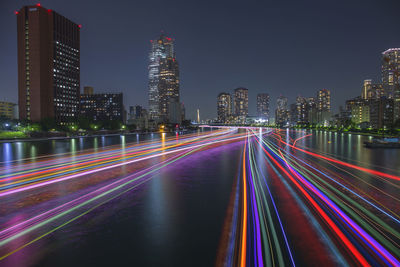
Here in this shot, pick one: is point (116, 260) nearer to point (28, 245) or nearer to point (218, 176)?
point (28, 245)

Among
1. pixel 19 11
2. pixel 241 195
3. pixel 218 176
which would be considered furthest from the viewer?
pixel 19 11

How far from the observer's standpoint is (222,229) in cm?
552

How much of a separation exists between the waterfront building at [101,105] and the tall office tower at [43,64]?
44.9 meters

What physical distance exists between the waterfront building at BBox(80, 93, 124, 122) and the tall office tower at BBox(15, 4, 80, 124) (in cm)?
4493

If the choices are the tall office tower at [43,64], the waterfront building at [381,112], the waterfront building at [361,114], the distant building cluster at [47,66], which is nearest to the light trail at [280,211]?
the distant building cluster at [47,66]

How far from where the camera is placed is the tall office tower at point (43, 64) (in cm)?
11812

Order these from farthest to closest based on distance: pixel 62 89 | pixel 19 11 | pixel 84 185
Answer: pixel 62 89
pixel 19 11
pixel 84 185

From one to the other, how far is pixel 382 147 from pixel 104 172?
27820mm

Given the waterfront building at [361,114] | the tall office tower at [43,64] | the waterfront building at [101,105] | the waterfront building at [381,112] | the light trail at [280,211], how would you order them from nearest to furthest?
the light trail at [280,211] < the tall office tower at [43,64] < the waterfront building at [381,112] < the waterfront building at [361,114] < the waterfront building at [101,105]

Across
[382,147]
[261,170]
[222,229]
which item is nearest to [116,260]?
[222,229]

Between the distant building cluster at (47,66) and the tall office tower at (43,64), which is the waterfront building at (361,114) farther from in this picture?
the tall office tower at (43,64)

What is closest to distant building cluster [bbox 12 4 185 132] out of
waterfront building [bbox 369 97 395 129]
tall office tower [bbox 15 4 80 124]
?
tall office tower [bbox 15 4 80 124]

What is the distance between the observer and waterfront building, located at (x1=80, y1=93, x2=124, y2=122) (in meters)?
186

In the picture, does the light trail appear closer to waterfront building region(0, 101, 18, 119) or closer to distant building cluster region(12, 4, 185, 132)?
distant building cluster region(12, 4, 185, 132)
